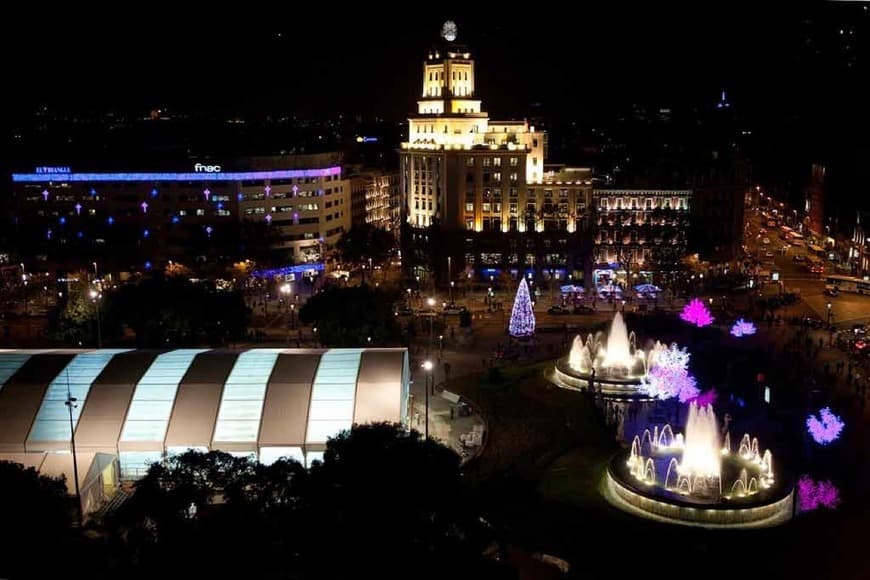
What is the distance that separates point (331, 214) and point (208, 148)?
39.9 metres

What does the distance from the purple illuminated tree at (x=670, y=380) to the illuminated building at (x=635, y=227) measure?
43613mm

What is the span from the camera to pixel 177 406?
121 feet

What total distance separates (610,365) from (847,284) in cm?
4721

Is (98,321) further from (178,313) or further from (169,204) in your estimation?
(169,204)

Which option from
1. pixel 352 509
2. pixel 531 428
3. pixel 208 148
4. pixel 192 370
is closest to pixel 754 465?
pixel 531 428

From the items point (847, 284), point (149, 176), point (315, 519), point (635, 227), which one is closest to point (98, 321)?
point (315, 519)

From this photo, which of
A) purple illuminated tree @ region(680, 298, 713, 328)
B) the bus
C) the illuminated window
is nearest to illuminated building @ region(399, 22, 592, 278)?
the bus

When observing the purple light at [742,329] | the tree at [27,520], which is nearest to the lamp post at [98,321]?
the tree at [27,520]

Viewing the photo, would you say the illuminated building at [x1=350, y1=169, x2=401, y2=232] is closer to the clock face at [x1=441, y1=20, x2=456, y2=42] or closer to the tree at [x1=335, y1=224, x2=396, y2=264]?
the tree at [x1=335, y1=224, x2=396, y2=264]

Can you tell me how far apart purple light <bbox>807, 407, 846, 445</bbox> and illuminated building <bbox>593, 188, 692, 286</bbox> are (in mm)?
50485

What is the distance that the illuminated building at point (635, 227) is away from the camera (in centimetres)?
9444

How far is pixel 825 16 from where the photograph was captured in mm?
132125

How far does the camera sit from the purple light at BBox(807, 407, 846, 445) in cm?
4131

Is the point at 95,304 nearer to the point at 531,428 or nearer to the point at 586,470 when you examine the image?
the point at 531,428
